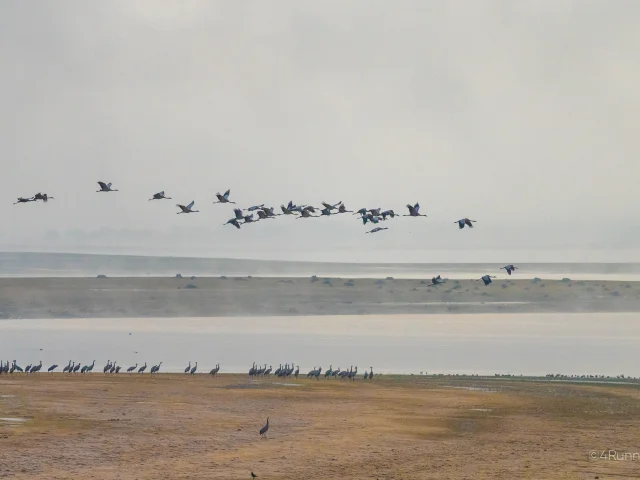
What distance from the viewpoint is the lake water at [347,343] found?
5666cm

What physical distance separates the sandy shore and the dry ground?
35394 millimetres

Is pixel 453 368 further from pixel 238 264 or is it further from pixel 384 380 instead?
pixel 238 264

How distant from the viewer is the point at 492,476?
96.4 ft

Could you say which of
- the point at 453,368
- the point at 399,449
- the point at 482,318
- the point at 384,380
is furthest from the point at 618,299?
the point at 399,449

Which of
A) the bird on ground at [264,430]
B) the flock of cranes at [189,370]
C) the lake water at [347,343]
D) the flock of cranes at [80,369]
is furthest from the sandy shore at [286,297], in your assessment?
the bird on ground at [264,430]

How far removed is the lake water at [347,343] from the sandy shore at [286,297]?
192 inches

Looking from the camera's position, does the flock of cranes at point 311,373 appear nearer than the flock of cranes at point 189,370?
No

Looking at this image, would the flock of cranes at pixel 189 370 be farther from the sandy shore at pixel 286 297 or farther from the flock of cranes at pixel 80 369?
the sandy shore at pixel 286 297

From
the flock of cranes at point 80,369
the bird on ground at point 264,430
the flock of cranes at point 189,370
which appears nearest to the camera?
the bird on ground at point 264,430

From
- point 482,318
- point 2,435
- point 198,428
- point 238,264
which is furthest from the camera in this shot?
point 238,264

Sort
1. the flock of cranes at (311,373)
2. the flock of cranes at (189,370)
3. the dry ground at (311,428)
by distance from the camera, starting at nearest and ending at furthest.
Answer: the dry ground at (311,428) → the flock of cranes at (189,370) → the flock of cranes at (311,373)

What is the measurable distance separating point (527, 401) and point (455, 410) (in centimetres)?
438

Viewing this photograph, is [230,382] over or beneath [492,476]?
over

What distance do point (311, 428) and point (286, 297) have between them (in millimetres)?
56453
